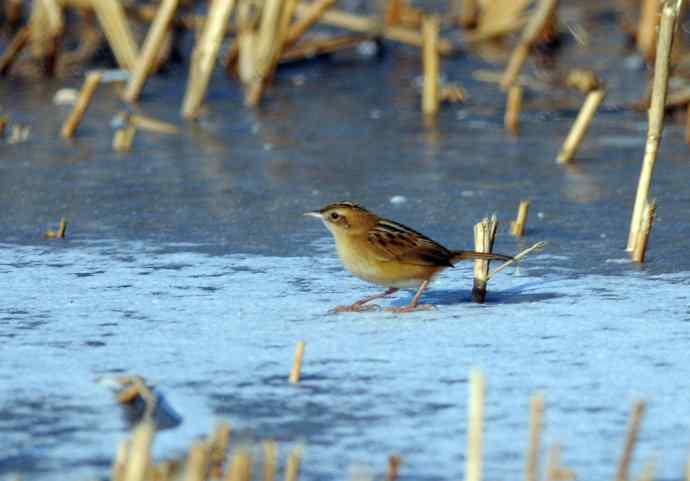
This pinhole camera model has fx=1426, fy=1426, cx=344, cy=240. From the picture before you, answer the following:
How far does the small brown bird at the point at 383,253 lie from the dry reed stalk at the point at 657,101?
109cm

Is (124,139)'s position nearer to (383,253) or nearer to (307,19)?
(307,19)

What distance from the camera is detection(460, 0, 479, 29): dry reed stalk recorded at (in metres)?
13.4

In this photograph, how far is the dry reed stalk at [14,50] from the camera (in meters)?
11.4

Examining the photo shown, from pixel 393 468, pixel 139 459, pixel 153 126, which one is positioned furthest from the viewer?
pixel 153 126

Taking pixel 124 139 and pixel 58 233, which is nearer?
pixel 58 233

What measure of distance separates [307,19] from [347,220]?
6.04 metres

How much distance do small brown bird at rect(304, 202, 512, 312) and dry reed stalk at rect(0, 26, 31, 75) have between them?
6.55 meters

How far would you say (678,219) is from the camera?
7145mm

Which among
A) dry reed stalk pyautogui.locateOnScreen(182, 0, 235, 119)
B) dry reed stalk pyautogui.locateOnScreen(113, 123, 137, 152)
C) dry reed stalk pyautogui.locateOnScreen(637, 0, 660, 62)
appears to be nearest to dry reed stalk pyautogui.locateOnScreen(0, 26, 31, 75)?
dry reed stalk pyautogui.locateOnScreen(182, 0, 235, 119)

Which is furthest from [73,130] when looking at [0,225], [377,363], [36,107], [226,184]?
[377,363]

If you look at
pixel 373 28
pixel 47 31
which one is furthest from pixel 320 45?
pixel 47 31

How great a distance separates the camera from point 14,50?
11492 mm

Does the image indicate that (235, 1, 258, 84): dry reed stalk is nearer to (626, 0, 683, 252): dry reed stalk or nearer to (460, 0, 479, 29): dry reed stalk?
(460, 0, 479, 29): dry reed stalk

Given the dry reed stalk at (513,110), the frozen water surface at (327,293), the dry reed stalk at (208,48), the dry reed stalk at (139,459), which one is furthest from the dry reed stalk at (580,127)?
the dry reed stalk at (139,459)
